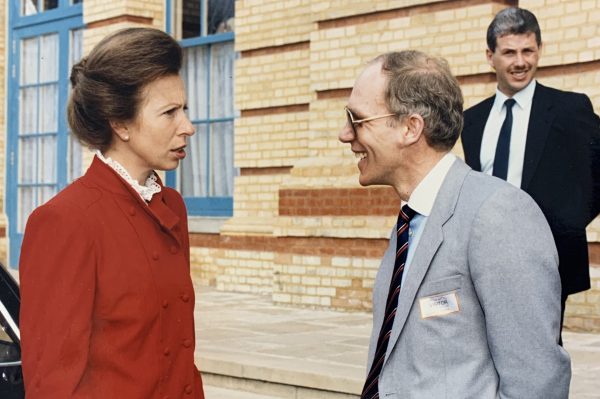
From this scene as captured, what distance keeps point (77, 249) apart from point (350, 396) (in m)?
4.34

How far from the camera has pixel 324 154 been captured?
11023 millimetres

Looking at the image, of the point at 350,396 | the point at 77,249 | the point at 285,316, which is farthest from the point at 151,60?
the point at 285,316

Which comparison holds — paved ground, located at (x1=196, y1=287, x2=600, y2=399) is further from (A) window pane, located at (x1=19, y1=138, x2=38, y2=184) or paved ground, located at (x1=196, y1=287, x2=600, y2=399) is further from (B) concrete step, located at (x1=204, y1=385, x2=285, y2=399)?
(A) window pane, located at (x1=19, y1=138, x2=38, y2=184)

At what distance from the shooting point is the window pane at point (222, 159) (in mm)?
13609

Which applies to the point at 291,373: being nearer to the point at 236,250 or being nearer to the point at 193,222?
the point at 236,250

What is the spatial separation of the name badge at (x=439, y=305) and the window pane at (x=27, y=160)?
14438mm

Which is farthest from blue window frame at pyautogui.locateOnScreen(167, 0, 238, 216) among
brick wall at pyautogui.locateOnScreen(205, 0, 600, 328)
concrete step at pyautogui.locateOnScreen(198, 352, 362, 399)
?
concrete step at pyautogui.locateOnScreen(198, 352, 362, 399)

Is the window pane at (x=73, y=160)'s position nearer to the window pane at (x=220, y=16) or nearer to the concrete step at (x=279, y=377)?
the window pane at (x=220, y=16)

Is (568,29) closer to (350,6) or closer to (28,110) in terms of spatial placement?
(350,6)

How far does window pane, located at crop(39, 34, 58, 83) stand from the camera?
1608cm

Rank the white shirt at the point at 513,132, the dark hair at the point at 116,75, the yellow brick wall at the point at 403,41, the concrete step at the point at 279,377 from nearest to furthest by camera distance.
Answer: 1. the dark hair at the point at 116,75
2. the white shirt at the point at 513,132
3. the concrete step at the point at 279,377
4. the yellow brick wall at the point at 403,41

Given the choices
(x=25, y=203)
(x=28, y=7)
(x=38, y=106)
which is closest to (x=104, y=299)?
(x=38, y=106)

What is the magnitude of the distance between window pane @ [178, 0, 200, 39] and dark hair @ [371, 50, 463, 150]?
1180cm

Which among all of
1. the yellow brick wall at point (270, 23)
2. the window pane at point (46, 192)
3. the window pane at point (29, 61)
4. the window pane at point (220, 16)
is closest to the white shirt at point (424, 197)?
the yellow brick wall at point (270, 23)
